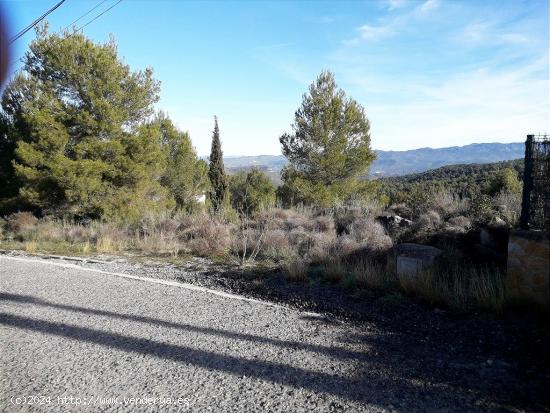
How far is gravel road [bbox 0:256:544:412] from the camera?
3.21 meters

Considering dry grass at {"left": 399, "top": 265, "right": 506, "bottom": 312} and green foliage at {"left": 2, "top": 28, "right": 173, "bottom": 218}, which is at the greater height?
green foliage at {"left": 2, "top": 28, "right": 173, "bottom": 218}

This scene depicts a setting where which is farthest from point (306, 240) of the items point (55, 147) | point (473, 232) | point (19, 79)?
point (19, 79)

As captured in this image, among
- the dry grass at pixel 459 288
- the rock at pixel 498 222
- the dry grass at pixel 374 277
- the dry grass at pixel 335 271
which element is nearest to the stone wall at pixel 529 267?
the dry grass at pixel 459 288

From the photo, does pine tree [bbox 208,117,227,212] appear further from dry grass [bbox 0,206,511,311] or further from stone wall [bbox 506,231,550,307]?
stone wall [bbox 506,231,550,307]

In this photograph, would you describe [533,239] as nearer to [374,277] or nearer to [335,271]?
[374,277]

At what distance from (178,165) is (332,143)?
1063 cm

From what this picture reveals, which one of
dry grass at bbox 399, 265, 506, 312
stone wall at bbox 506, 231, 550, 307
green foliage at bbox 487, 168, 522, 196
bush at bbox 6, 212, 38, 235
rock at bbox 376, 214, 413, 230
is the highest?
green foliage at bbox 487, 168, 522, 196

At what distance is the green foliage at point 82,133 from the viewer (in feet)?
55.3

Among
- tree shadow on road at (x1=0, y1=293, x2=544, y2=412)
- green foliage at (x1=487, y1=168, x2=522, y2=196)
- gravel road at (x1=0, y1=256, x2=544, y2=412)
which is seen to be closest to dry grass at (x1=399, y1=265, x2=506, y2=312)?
tree shadow on road at (x1=0, y1=293, x2=544, y2=412)

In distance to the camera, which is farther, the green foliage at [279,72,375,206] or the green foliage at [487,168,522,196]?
the green foliage at [279,72,375,206]

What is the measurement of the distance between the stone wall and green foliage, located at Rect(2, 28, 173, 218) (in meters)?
16.4

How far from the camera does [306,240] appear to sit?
10.6m

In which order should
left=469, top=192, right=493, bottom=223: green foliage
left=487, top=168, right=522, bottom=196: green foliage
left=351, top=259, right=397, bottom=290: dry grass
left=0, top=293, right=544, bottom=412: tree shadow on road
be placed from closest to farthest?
left=0, top=293, right=544, bottom=412: tree shadow on road
left=351, top=259, right=397, bottom=290: dry grass
left=469, top=192, right=493, bottom=223: green foliage
left=487, top=168, right=522, bottom=196: green foliage

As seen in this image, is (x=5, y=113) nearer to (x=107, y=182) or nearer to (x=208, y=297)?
(x=107, y=182)
